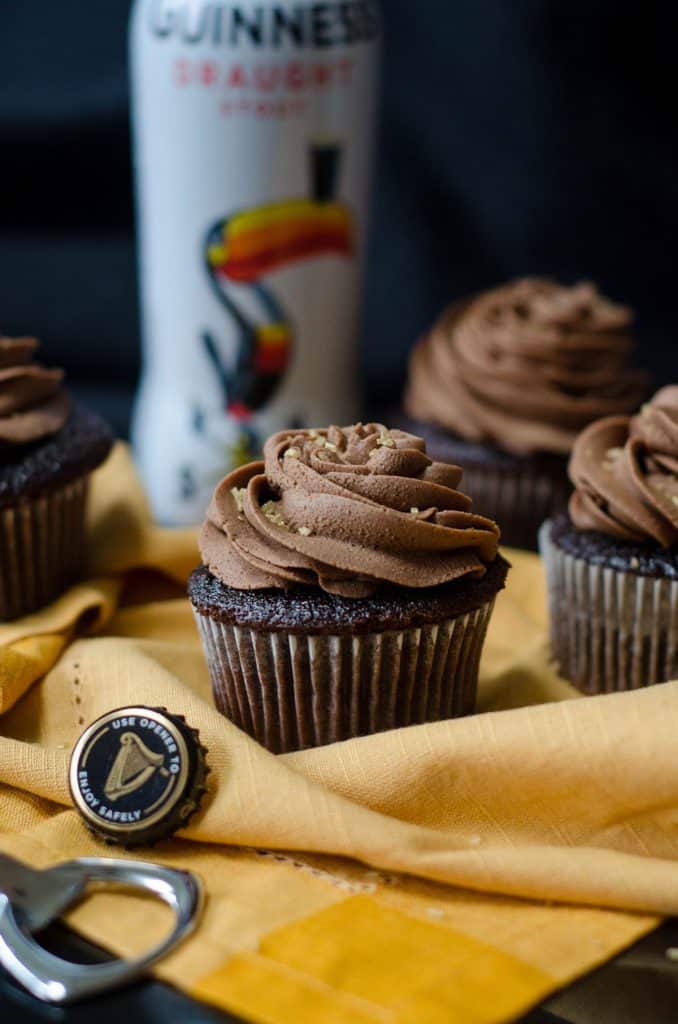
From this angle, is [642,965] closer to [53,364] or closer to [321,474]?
[321,474]

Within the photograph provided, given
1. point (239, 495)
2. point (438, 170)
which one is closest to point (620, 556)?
point (239, 495)

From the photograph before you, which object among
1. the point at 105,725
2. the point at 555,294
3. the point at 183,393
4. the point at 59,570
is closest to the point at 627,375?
the point at 555,294

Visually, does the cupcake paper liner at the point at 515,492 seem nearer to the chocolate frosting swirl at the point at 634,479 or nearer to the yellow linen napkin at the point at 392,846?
the chocolate frosting swirl at the point at 634,479

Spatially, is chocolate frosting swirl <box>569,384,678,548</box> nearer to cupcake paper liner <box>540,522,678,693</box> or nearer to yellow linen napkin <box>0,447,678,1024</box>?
cupcake paper liner <box>540,522,678,693</box>

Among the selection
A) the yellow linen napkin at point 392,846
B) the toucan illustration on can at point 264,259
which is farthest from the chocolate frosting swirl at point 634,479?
the toucan illustration on can at point 264,259

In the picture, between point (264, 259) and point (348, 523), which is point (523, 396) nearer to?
point (264, 259)
